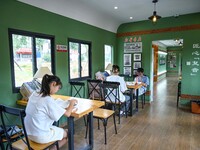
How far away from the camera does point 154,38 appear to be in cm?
536

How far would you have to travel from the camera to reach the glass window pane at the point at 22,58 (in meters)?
2.79

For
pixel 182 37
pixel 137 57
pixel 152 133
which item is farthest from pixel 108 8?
pixel 152 133

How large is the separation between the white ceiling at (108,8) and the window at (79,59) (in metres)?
0.66

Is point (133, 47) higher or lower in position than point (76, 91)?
higher

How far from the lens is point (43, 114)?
1748mm

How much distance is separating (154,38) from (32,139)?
4.88m

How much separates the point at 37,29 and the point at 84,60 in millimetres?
1782

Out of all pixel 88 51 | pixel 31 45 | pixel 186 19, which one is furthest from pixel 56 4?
pixel 186 19

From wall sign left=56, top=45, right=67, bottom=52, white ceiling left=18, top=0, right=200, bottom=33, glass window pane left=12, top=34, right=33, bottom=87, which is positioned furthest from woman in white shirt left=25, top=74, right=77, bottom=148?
white ceiling left=18, top=0, right=200, bottom=33

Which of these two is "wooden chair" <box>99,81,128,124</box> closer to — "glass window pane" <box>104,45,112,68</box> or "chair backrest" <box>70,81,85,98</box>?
"chair backrest" <box>70,81,85,98</box>

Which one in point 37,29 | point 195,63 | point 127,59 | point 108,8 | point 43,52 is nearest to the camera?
point 37,29

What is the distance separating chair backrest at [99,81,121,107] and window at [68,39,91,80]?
93 centimetres

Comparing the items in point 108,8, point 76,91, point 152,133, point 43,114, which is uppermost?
point 108,8

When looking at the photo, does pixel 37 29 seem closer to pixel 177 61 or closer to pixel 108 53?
pixel 108 53
